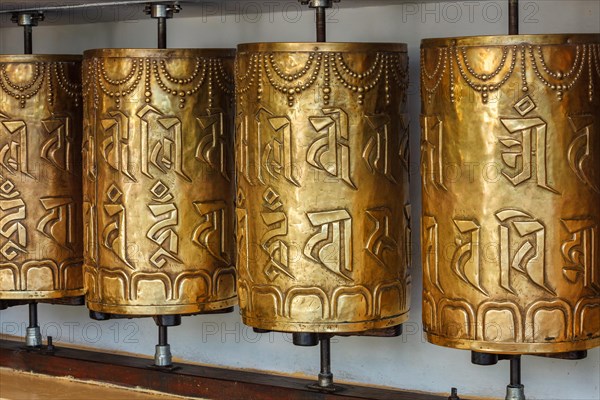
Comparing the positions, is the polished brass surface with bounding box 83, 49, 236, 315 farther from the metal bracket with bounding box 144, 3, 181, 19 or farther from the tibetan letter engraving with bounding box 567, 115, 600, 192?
the tibetan letter engraving with bounding box 567, 115, 600, 192

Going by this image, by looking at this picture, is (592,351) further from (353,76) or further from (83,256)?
(83,256)

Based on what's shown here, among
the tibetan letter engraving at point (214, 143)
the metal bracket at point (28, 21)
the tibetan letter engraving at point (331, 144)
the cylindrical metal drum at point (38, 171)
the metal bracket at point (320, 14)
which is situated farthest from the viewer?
the metal bracket at point (28, 21)

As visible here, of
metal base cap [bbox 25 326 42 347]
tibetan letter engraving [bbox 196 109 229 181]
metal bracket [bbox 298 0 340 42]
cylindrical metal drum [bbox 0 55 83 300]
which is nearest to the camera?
metal bracket [bbox 298 0 340 42]

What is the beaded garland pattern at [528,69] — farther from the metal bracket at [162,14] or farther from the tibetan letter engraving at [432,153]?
the metal bracket at [162,14]

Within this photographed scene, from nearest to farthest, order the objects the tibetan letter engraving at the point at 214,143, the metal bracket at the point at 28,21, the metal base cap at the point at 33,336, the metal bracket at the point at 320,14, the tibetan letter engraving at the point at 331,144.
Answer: the tibetan letter engraving at the point at 331,144 → the metal bracket at the point at 320,14 → the tibetan letter engraving at the point at 214,143 → the metal bracket at the point at 28,21 → the metal base cap at the point at 33,336

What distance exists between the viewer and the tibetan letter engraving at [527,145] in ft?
5.45

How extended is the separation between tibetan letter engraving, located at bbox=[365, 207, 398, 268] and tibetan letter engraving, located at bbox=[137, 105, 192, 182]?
34 centimetres

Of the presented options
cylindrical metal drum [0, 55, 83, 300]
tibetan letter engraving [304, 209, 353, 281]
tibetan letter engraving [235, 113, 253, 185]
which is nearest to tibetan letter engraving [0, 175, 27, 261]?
cylindrical metal drum [0, 55, 83, 300]

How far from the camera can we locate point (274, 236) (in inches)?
71.9

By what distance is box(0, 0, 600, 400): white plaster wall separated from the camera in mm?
1958

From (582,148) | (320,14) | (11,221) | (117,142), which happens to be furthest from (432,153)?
(11,221)

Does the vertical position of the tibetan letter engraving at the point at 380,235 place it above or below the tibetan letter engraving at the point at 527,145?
below

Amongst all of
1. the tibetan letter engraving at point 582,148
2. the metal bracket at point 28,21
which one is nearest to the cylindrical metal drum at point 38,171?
the metal bracket at point 28,21

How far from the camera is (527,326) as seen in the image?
5.51 feet
